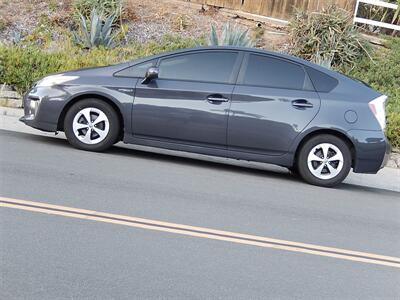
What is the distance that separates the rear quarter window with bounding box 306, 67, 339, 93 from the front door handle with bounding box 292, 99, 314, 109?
23 cm

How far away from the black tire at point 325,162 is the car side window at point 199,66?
129 cm

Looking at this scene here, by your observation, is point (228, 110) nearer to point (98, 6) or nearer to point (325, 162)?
point (325, 162)

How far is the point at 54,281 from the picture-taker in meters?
5.33

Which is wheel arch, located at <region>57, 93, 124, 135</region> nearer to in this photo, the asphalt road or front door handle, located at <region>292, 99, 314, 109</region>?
the asphalt road

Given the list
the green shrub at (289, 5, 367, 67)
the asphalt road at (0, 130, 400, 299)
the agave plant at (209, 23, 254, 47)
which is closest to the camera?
the asphalt road at (0, 130, 400, 299)

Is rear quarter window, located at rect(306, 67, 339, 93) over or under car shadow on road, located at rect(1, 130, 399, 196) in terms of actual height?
over

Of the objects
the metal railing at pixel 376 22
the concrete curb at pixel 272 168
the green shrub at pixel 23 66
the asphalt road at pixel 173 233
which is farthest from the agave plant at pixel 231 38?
the asphalt road at pixel 173 233

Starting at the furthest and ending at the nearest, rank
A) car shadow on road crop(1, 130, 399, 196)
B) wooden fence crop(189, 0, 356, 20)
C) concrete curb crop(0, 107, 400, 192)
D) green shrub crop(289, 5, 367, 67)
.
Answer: wooden fence crop(189, 0, 356, 20) → green shrub crop(289, 5, 367, 67) → concrete curb crop(0, 107, 400, 192) → car shadow on road crop(1, 130, 399, 196)

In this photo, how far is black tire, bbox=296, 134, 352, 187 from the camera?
9500 millimetres

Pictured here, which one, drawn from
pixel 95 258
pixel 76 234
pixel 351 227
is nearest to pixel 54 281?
pixel 95 258

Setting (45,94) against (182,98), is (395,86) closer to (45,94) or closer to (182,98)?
(182,98)

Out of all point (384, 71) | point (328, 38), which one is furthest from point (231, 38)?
point (384, 71)

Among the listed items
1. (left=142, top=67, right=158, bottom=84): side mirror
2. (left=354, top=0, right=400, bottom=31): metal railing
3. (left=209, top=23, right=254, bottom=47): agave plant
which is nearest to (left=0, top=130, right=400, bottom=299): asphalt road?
(left=142, top=67, right=158, bottom=84): side mirror

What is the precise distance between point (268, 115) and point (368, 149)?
4.12 feet
